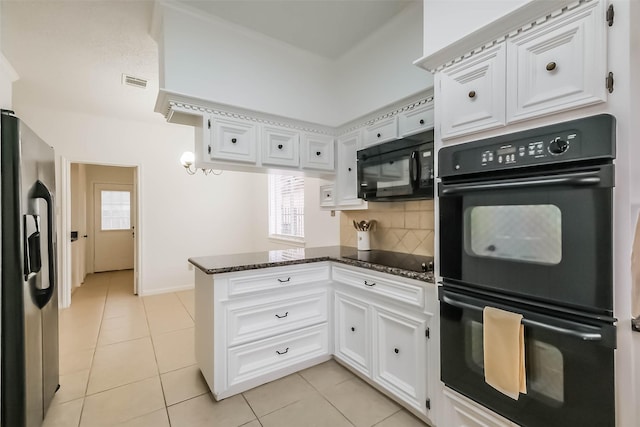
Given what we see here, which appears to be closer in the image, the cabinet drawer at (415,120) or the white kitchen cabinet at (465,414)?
the white kitchen cabinet at (465,414)

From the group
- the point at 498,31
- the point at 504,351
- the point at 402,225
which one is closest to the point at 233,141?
the point at 402,225

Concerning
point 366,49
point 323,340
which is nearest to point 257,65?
point 366,49

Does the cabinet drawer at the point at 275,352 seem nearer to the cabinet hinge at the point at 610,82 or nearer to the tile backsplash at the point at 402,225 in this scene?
the tile backsplash at the point at 402,225

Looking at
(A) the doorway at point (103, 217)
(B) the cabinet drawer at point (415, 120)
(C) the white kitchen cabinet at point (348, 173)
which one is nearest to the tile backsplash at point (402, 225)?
(C) the white kitchen cabinet at point (348, 173)

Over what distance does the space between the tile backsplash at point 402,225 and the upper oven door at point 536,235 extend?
86cm

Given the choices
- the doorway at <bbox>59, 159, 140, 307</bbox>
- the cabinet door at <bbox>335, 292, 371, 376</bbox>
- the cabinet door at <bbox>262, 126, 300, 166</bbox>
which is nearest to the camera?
the cabinet door at <bbox>335, 292, 371, 376</bbox>

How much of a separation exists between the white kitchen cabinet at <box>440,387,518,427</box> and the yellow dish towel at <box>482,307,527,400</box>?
0.17 meters

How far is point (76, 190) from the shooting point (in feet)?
17.7

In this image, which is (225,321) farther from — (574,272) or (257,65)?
(257,65)

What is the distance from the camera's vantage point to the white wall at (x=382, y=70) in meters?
2.20

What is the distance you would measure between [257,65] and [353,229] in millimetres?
1825

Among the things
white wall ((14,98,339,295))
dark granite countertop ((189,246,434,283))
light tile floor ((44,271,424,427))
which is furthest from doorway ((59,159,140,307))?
dark granite countertop ((189,246,434,283))

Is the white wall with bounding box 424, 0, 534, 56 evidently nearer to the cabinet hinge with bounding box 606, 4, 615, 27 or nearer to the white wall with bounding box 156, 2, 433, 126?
the cabinet hinge with bounding box 606, 4, 615, 27

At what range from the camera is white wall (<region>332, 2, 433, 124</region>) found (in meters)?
2.20
